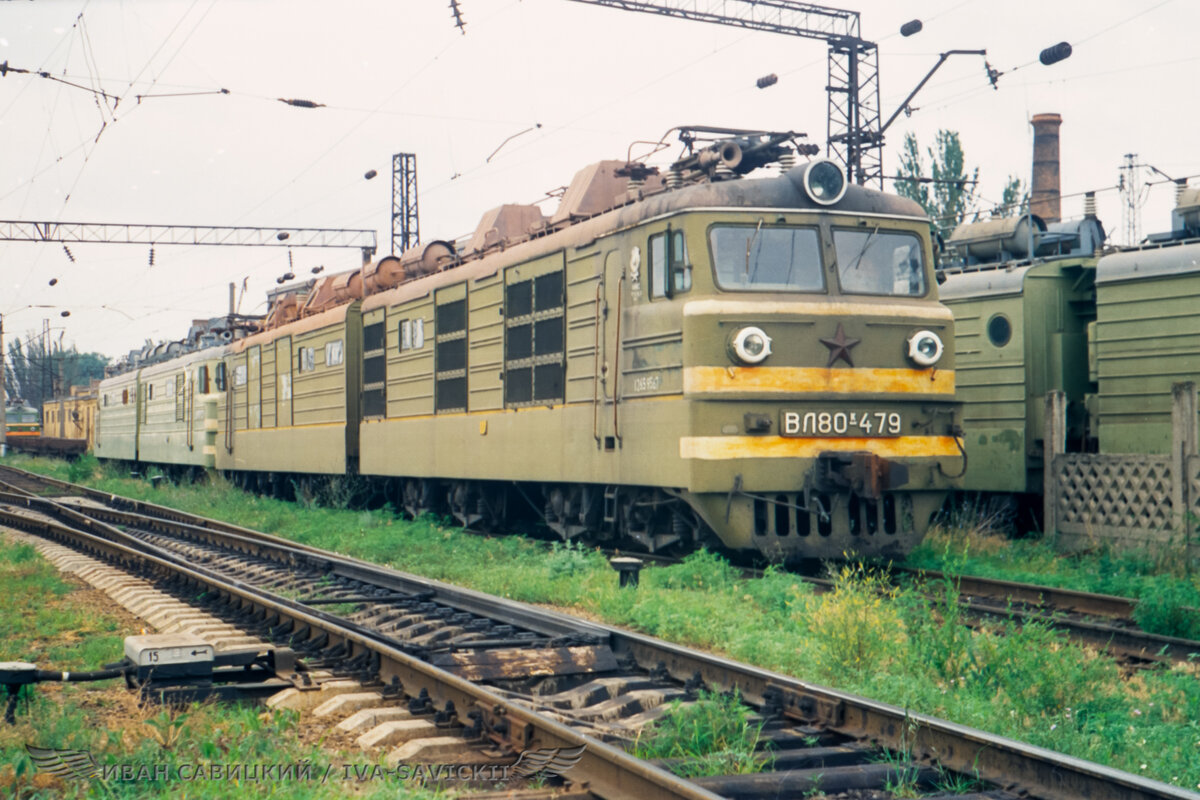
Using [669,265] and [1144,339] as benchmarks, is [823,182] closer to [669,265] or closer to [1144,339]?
[669,265]

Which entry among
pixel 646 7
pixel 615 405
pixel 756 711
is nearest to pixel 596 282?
pixel 615 405

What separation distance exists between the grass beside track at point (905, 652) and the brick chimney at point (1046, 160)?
77.0ft

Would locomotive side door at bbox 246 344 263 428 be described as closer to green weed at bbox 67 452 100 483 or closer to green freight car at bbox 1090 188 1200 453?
green weed at bbox 67 452 100 483

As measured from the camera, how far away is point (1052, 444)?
12.6 metres

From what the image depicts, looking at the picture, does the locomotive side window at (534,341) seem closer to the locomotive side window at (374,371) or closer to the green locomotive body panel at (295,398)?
the locomotive side window at (374,371)

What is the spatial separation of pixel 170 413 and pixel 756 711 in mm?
27668

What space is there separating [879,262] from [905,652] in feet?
16.5

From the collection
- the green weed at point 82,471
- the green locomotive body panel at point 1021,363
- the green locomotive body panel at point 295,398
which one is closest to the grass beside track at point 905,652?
the green locomotive body panel at point 1021,363

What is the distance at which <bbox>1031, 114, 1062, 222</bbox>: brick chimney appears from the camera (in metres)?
31.4

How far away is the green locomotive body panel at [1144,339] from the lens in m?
12.8

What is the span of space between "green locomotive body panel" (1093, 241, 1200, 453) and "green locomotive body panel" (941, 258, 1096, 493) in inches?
34.1

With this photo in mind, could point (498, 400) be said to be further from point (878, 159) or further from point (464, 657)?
point (878, 159)

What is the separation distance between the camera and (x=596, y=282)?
11609 mm

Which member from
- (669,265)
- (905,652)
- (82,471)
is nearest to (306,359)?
(669,265)
